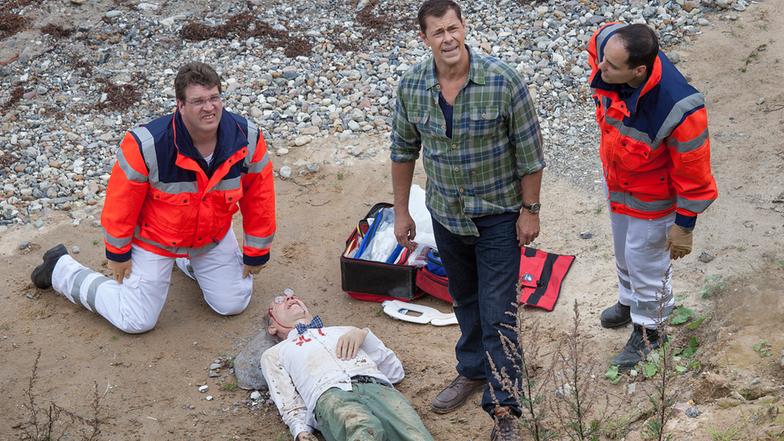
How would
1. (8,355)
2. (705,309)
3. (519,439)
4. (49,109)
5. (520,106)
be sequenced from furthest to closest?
(49,109)
(8,355)
(705,309)
(519,439)
(520,106)

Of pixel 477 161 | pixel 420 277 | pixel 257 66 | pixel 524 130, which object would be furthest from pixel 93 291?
pixel 257 66

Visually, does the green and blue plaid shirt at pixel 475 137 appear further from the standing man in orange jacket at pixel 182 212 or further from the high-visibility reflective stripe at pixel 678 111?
the standing man in orange jacket at pixel 182 212

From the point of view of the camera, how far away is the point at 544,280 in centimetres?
624

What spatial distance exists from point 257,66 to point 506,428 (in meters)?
5.53

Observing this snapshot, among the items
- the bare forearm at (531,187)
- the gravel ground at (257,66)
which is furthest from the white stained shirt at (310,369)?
the gravel ground at (257,66)

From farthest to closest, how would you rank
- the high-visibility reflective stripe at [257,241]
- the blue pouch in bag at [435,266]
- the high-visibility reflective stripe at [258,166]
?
the blue pouch in bag at [435,266], the high-visibility reflective stripe at [257,241], the high-visibility reflective stripe at [258,166]

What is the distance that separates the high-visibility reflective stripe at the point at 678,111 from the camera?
4.29 m

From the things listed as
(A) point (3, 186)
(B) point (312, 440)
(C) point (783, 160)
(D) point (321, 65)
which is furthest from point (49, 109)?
(C) point (783, 160)

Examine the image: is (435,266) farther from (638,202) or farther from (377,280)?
(638,202)

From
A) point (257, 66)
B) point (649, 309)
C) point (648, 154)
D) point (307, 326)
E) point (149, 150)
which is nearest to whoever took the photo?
point (648, 154)

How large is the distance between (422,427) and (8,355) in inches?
117

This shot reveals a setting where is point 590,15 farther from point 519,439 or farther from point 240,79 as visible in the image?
point 519,439

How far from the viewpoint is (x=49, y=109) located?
8805 mm

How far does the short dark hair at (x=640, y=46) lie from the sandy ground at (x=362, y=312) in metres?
1.38
